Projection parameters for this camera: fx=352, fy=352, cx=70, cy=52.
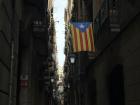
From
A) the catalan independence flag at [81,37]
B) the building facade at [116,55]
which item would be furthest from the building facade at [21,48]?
the building facade at [116,55]

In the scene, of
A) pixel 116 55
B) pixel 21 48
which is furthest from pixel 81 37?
pixel 21 48

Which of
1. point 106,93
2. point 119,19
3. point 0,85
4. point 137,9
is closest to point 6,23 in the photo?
point 0,85

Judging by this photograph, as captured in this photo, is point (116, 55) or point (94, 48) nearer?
point (116, 55)

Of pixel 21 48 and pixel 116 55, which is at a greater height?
pixel 21 48

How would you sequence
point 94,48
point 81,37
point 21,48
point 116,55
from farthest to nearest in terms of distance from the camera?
point 21,48, point 94,48, point 81,37, point 116,55

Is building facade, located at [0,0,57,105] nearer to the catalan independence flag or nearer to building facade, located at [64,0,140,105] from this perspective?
the catalan independence flag

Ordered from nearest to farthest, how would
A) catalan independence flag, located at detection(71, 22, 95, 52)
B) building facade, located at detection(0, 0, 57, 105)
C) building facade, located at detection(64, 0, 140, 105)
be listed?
1. building facade, located at detection(0, 0, 57, 105)
2. building facade, located at detection(64, 0, 140, 105)
3. catalan independence flag, located at detection(71, 22, 95, 52)

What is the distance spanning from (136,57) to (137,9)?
1.84m

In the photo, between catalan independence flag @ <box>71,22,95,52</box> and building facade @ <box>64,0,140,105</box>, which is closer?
building facade @ <box>64,0,140,105</box>

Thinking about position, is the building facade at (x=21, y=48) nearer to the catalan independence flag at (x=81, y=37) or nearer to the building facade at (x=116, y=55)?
the catalan independence flag at (x=81, y=37)

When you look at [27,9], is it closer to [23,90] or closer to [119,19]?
[23,90]

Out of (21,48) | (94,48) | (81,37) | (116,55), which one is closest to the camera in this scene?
(116,55)

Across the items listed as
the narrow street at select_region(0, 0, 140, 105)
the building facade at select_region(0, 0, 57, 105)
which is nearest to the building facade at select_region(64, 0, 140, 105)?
the narrow street at select_region(0, 0, 140, 105)

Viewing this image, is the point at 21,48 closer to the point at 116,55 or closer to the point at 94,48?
the point at 94,48
